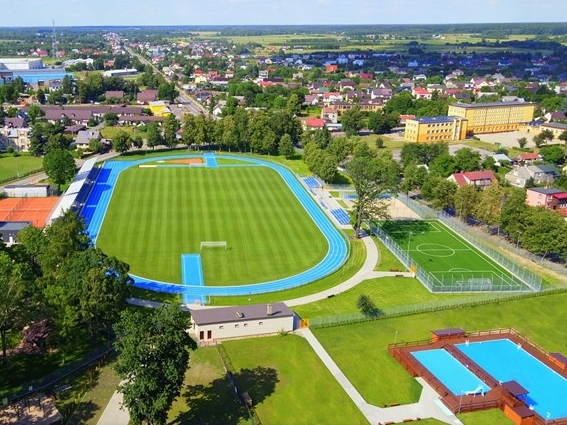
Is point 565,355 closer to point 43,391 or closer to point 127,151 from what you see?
point 43,391

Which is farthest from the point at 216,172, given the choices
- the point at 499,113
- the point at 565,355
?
the point at 499,113

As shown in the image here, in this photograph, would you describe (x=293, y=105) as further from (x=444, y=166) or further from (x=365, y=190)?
(x=365, y=190)

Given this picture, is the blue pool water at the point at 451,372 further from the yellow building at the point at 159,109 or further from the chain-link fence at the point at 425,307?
the yellow building at the point at 159,109

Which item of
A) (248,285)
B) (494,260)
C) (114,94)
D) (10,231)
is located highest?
(114,94)

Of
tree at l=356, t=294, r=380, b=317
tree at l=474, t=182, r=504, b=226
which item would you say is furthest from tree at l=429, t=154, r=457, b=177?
tree at l=356, t=294, r=380, b=317

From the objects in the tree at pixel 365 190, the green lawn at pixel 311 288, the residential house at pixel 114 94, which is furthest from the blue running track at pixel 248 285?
the residential house at pixel 114 94

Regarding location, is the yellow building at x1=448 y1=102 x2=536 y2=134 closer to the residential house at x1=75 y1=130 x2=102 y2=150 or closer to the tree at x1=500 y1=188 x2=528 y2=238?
the tree at x1=500 y1=188 x2=528 y2=238

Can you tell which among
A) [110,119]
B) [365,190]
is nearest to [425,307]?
[365,190]
